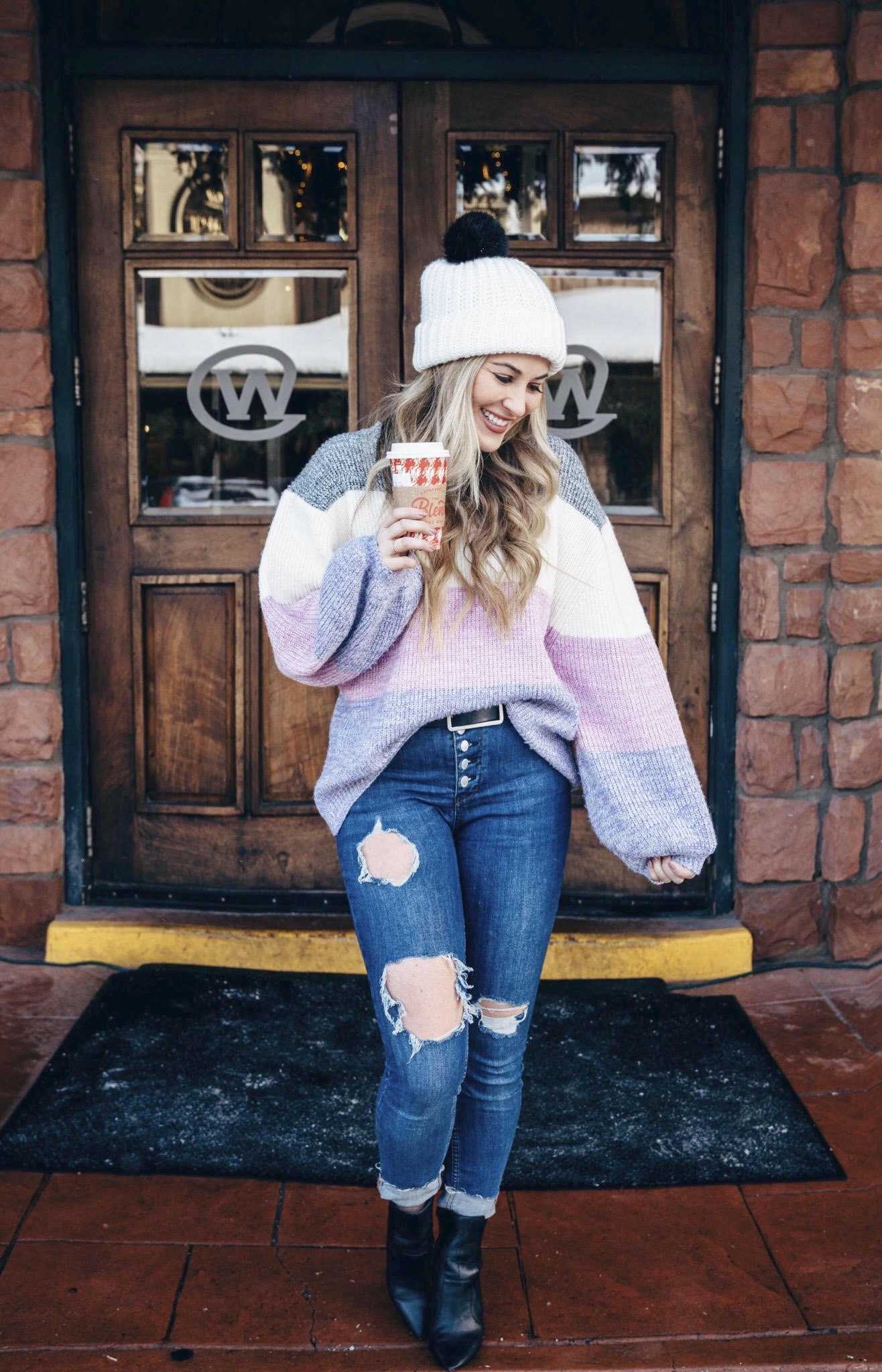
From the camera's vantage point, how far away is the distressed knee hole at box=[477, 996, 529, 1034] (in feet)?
7.22

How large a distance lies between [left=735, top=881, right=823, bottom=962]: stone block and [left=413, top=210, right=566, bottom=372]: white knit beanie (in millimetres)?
2143

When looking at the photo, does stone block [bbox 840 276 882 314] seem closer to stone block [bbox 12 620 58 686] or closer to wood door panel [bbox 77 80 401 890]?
wood door panel [bbox 77 80 401 890]

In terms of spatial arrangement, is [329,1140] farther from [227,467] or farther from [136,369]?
[136,369]

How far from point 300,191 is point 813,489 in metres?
1.72

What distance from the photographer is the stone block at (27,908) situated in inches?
155

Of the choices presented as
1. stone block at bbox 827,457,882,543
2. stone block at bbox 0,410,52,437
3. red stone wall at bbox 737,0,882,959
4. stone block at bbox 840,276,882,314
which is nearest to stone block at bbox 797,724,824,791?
red stone wall at bbox 737,0,882,959

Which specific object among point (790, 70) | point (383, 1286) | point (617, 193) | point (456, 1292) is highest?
point (790, 70)

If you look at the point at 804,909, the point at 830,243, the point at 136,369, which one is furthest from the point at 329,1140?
the point at 830,243

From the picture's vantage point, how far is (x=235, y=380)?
3.87m

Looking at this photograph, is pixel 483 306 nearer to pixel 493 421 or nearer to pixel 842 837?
pixel 493 421

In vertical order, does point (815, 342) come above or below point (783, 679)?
above


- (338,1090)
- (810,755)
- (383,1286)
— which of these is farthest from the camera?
(810,755)

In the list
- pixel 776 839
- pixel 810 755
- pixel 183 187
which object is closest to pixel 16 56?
pixel 183 187

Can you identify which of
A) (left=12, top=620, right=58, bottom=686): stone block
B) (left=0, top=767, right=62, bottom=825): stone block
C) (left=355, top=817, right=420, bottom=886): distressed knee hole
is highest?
(left=12, top=620, right=58, bottom=686): stone block
